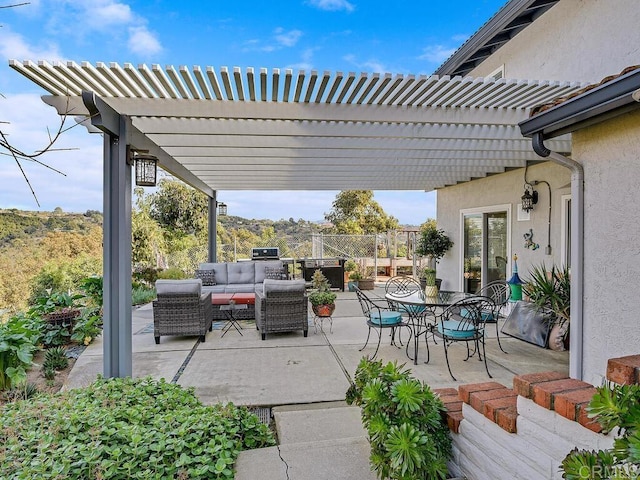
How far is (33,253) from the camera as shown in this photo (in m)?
8.09

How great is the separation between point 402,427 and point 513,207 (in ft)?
22.7

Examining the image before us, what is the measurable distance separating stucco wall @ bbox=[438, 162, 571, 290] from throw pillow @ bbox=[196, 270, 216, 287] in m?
5.84

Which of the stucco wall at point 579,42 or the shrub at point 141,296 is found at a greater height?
the stucco wall at point 579,42

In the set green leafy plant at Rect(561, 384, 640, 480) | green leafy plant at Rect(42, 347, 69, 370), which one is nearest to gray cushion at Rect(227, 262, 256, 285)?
green leafy plant at Rect(42, 347, 69, 370)

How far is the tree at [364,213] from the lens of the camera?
63.6ft

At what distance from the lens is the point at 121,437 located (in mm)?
2336

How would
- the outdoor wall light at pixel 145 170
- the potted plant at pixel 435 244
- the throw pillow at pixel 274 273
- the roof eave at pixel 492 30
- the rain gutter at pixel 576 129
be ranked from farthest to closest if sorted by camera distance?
the potted plant at pixel 435 244 → the throw pillow at pixel 274 273 → the roof eave at pixel 492 30 → the outdoor wall light at pixel 145 170 → the rain gutter at pixel 576 129

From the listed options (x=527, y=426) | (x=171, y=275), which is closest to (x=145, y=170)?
(x=527, y=426)

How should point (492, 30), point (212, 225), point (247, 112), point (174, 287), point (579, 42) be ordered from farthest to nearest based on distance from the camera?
point (212, 225), point (492, 30), point (174, 287), point (579, 42), point (247, 112)

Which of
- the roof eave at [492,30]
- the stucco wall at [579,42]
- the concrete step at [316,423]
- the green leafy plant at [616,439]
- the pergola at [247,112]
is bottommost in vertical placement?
the concrete step at [316,423]

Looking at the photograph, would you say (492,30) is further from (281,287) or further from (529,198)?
(281,287)

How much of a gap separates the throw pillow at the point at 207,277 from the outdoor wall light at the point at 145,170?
414cm

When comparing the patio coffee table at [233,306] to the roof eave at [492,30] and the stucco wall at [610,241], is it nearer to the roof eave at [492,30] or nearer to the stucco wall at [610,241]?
the stucco wall at [610,241]

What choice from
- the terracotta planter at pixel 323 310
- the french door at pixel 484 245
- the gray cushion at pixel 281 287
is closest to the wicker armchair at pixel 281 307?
the gray cushion at pixel 281 287
